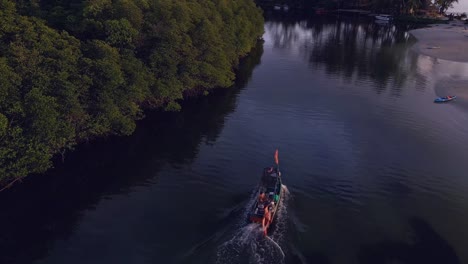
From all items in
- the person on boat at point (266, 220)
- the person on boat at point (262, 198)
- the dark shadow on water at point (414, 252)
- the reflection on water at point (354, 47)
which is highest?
the reflection on water at point (354, 47)

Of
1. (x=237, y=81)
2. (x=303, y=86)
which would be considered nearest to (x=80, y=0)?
(x=237, y=81)

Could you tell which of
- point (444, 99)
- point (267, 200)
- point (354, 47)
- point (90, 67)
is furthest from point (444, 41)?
point (90, 67)

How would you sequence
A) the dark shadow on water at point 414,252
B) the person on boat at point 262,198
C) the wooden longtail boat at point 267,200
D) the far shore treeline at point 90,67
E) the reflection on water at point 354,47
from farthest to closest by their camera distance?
the reflection on water at point 354,47
the far shore treeline at point 90,67
the person on boat at point 262,198
the wooden longtail boat at point 267,200
the dark shadow on water at point 414,252

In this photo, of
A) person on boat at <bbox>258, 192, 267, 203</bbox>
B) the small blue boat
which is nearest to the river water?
the small blue boat

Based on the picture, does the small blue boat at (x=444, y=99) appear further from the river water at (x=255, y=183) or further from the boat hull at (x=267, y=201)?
the boat hull at (x=267, y=201)

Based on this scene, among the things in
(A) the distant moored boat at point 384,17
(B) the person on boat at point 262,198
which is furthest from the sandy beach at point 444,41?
(B) the person on boat at point 262,198

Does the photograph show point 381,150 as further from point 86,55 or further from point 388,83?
point 86,55
